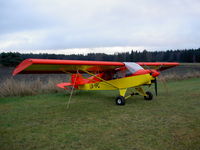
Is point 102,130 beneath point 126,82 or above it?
beneath

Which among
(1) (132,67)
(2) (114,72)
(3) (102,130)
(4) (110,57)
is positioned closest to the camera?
(3) (102,130)

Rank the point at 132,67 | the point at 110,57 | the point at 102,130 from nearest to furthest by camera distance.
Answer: the point at 102,130
the point at 132,67
the point at 110,57

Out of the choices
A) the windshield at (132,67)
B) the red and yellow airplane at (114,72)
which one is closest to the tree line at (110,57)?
the red and yellow airplane at (114,72)

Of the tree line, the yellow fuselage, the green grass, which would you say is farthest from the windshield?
the tree line

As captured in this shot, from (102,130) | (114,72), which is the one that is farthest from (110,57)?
(102,130)

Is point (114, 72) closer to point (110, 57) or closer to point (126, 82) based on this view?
point (126, 82)

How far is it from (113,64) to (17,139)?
5189 mm

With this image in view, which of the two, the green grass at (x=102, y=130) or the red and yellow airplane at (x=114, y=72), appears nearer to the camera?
the green grass at (x=102, y=130)

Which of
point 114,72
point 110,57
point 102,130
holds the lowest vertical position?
point 102,130

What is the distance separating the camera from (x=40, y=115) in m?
6.09

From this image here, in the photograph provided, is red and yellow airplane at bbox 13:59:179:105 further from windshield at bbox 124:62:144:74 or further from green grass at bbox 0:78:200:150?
green grass at bbox 0:78:200:150

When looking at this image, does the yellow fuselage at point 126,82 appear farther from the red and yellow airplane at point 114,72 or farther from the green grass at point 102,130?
the green grass at point 102,130

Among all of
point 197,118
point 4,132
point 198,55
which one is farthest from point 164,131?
point 198,55

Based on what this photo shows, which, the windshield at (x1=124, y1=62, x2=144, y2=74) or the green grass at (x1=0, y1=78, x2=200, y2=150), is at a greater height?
the windshield at (x1=124, y1=62, x2=144, y2=74)
